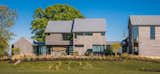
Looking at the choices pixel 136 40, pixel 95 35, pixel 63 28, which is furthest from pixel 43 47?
pixel 136 40

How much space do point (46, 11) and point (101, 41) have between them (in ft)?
62.1

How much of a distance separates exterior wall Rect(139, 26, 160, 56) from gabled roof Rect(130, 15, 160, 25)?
1095mm

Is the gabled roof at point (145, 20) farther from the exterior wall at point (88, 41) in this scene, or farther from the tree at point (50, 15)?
the tree at point (50, 15)

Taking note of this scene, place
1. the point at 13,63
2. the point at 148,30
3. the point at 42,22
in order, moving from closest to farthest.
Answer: the point at 13,63, the point at 148,30, the point at 42,22

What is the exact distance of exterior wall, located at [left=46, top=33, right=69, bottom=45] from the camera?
75875 millimetres

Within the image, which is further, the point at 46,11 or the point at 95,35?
the point at 46,11

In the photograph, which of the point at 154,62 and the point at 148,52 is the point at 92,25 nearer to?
the point at 148,52

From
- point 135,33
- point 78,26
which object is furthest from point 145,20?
point 78,26

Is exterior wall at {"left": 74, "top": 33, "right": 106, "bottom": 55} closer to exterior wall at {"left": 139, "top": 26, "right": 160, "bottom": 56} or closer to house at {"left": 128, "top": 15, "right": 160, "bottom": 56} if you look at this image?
house at {"left": 128, "top": 15, "right": 160, "bottom": 56}

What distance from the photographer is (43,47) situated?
2992 inches

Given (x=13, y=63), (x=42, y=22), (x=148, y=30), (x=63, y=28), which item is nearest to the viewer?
(x=13, y=63)

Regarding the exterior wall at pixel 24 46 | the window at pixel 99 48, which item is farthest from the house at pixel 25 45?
the window at pixel 99 48

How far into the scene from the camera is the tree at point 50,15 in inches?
3376

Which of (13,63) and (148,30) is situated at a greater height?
(148,30)
